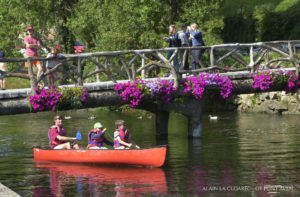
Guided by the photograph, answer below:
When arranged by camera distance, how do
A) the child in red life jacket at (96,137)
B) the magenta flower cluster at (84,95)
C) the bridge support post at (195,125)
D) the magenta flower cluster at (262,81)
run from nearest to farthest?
1. the child in red life jacket at (96,137)
2. the magenta flower cluster at (84,95)
3. the magenta flower cluster at (262,81)
4. the bridge support post at (195,125)

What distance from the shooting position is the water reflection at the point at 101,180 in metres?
16.8

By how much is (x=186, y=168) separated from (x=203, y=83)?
4.57 metres

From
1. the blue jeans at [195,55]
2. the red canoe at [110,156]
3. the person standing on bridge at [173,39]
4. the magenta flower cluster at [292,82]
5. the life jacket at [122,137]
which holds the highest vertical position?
the person standing on bridge at [173,39]

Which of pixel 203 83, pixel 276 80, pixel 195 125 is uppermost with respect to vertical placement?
pixel 203 83

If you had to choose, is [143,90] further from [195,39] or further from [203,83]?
[195,39]

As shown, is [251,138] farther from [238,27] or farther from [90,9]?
[238,27]

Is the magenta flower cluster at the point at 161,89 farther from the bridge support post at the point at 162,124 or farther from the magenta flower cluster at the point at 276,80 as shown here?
the bridge support post at the point at 162,124

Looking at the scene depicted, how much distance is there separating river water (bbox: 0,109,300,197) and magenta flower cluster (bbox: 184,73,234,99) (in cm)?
199

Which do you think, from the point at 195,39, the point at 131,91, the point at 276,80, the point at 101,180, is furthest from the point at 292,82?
the point at 101,180

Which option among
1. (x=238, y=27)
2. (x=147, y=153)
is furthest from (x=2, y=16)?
(x=147, y=153)

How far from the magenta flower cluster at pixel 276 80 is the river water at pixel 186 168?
205 cm

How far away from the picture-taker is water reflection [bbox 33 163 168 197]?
16828 mm

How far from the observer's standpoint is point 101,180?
1866 cm

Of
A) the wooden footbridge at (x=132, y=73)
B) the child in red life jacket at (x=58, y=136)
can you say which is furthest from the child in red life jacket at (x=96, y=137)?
the wooden footbridge at (x=132, y=73)
